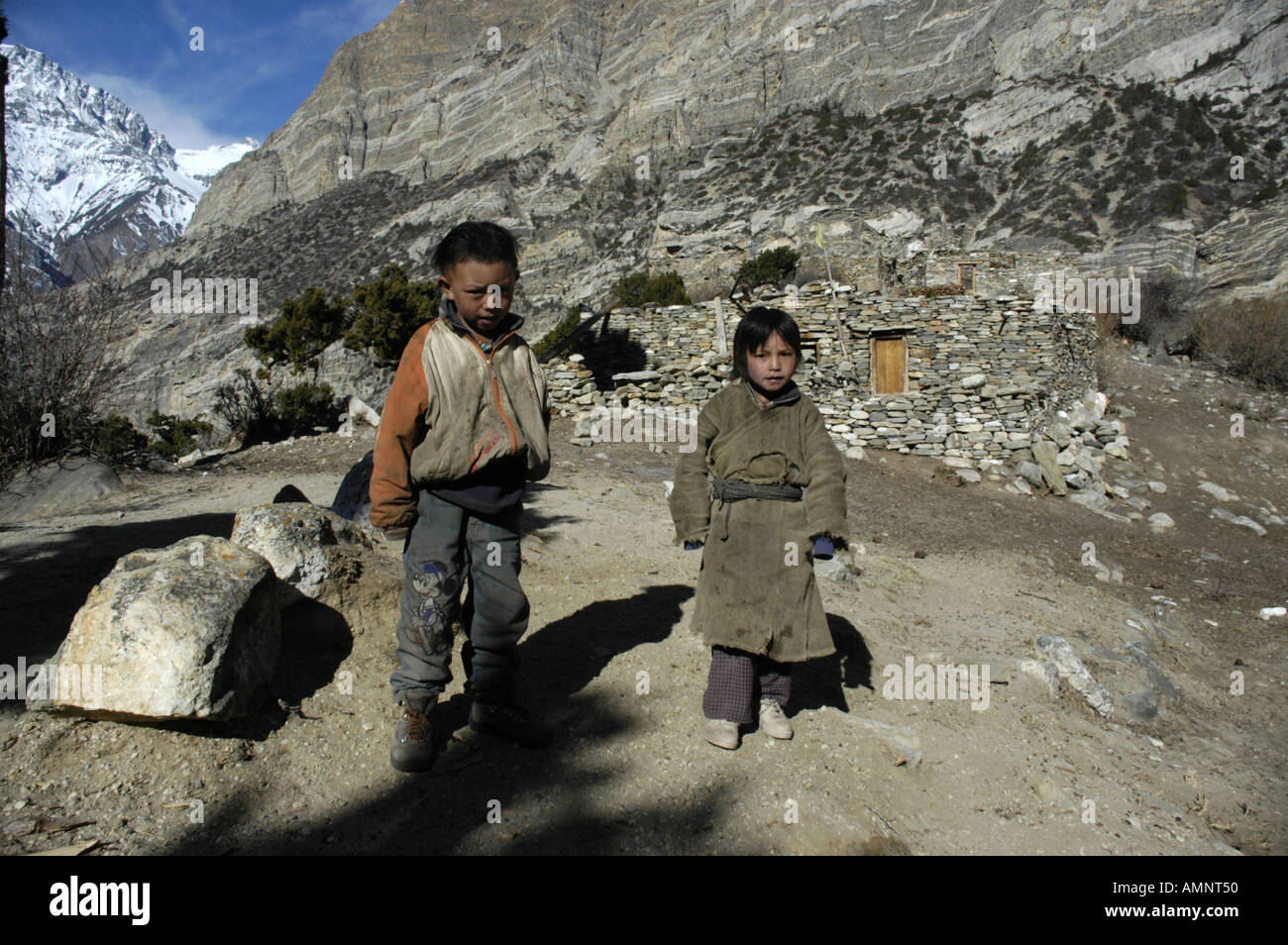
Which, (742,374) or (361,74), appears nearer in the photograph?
(742,374)

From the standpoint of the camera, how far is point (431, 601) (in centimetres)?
221

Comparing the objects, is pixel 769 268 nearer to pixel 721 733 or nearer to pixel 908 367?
pixel 908 367

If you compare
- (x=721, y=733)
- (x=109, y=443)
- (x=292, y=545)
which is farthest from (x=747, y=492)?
(x=109, y=443)

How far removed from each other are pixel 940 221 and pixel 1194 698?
33.4 m

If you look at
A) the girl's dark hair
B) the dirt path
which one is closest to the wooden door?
the dirt path

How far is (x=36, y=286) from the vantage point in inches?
296

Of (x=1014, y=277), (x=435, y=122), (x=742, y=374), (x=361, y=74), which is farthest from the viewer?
(x=361, y=74)

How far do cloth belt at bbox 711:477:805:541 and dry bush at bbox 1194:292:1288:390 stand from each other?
55.7 ft

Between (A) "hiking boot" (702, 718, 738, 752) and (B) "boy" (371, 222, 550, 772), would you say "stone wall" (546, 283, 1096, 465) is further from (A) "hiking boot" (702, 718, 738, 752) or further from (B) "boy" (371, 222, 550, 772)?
(B) "boy" (371, 222, 550, 772)

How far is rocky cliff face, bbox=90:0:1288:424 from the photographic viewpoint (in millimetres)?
30141

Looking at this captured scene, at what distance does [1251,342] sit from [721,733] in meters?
18.1

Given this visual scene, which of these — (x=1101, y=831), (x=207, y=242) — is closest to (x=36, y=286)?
(x=1101, y=831)

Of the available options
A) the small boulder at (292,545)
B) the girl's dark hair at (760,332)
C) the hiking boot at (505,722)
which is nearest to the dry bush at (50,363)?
the small boulder at (292,545)
